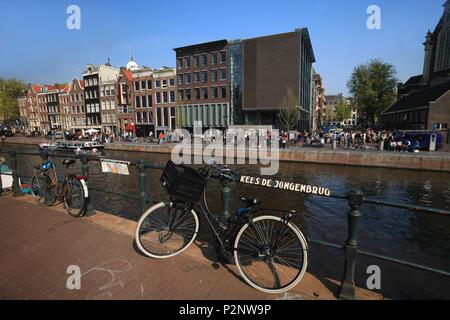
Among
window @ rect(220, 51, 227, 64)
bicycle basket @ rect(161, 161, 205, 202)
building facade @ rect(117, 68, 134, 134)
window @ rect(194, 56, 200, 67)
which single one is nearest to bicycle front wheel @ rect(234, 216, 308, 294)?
bicycle basket @ rect(161, 161, 205, 202)

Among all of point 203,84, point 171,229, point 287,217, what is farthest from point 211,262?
point 203,84

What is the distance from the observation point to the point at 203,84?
4538cm

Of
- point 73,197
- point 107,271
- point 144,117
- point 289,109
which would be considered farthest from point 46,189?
point 144,117

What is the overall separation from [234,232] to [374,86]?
193 ft

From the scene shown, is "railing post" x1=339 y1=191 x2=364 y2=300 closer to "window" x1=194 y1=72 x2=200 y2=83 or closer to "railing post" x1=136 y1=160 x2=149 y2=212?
"railing post" x1=136 y1=160 x2=149 y2=212

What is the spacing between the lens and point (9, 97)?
73.8m

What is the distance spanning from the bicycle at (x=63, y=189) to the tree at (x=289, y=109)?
33.5 metres

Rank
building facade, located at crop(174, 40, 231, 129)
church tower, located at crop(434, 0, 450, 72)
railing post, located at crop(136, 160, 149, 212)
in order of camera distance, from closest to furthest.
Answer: railing post, located at crop(136, 160, 149, 212) → building facade, located at crop(174, 40, 231, 129) → church tower, located at crop(434, 0, 450, 72)

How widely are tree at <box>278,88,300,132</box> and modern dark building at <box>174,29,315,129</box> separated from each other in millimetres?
1515

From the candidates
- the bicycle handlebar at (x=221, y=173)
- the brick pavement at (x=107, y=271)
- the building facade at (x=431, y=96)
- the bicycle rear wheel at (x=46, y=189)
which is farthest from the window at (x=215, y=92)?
the bicycle handlebar at (x=221, y=173)

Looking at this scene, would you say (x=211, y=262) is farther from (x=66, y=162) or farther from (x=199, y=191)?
(x=66, y=162)

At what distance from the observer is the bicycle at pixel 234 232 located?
2.90 m

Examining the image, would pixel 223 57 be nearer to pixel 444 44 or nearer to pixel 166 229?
pixel 166 229

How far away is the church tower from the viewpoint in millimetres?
55812
